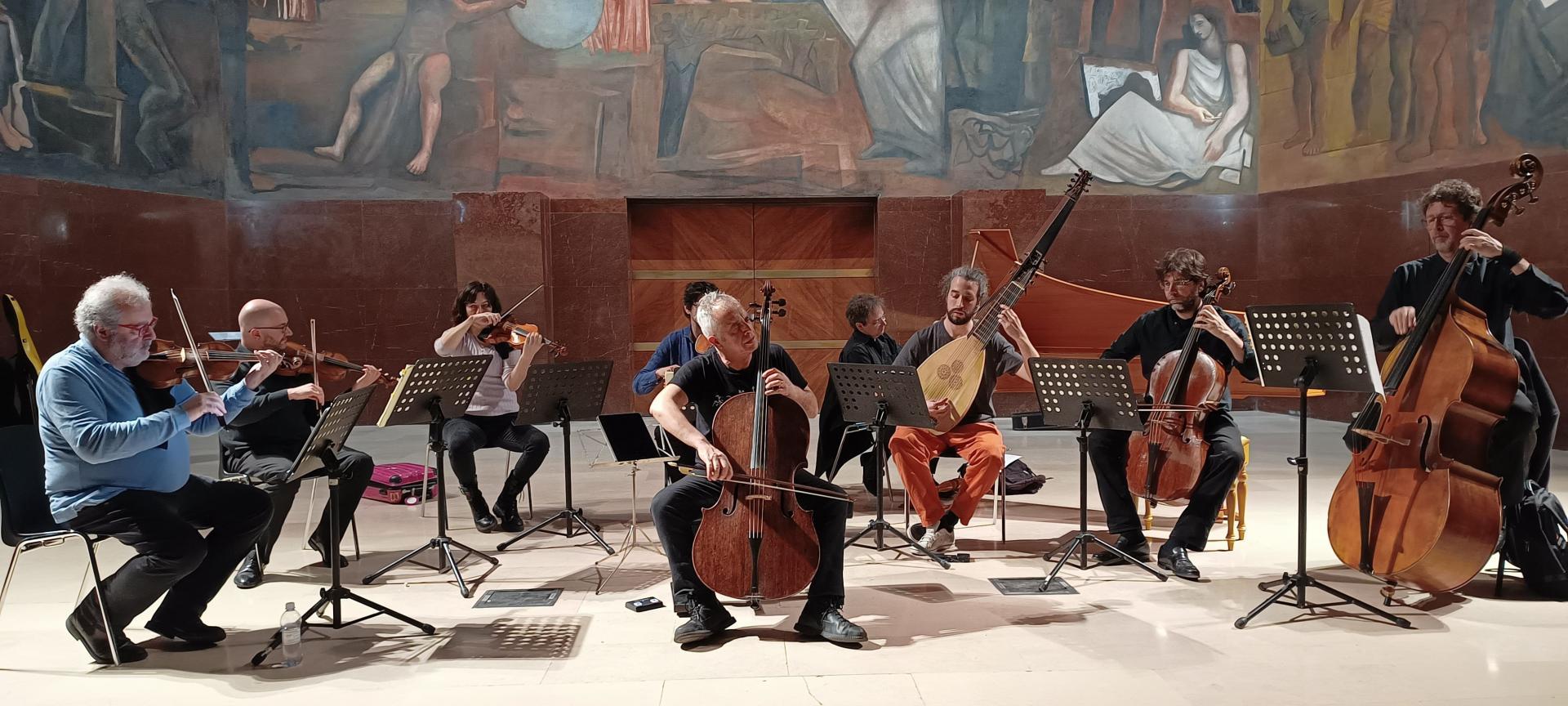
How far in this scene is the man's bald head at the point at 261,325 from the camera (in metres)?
4.44

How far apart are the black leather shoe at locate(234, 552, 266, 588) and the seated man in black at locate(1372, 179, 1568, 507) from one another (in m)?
4.83

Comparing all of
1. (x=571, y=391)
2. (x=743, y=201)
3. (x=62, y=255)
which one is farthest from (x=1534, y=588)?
(x=62, y=255)

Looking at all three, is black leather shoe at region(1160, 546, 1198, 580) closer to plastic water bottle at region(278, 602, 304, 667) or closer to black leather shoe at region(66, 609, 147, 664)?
plastic water bottle at region(278, 602, 304, 667)

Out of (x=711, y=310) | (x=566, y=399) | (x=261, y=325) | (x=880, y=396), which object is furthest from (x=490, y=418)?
(x=880, y=396)

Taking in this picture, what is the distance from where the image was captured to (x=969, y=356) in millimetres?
5152

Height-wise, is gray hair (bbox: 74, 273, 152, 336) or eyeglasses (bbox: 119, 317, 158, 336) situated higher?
gray hair (bbox: 74, 273, 152, 336)

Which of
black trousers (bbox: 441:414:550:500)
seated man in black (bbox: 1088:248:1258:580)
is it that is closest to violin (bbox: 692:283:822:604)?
seated man in black (bbox: 1088:248:1258:580)

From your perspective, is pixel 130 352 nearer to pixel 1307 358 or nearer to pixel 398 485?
pixel 398 485

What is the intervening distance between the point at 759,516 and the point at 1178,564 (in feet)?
6.60

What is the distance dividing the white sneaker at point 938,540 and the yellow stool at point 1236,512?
3.13ft

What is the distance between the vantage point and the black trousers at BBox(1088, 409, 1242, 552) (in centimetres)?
455

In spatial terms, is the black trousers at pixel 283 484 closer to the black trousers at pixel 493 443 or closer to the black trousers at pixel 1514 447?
the black trousers at pixel 493 443

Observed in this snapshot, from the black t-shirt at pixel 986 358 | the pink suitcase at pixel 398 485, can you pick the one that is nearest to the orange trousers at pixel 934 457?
the black t-shirt at pixel 986 358

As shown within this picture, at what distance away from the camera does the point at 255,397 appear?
14.5 ft
